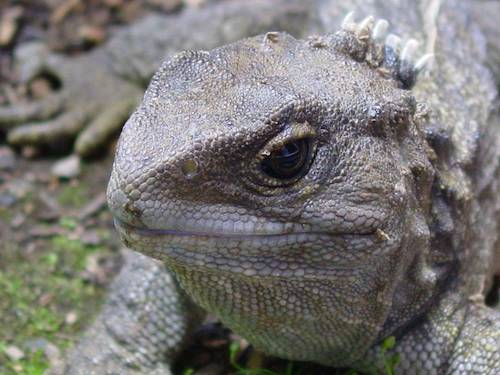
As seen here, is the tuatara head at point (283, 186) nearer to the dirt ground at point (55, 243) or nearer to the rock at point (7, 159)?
the dirt ground at point (55, 243)

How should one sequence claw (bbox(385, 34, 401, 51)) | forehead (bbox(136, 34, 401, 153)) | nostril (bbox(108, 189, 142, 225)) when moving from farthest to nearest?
claw (bbox(385, 34, 401, 51)) → forehead (bbox(136, 34, 401, 153)) → nostril (bbox(108, 189, 142, 225))

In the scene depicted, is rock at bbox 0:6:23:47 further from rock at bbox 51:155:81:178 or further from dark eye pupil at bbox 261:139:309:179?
dark eye pupil at bbox 261:139:309:179

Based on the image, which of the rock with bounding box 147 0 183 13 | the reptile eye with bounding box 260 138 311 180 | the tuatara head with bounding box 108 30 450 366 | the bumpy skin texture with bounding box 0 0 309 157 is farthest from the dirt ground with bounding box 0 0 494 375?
the reptile eye with bounding box 260 138 311 180

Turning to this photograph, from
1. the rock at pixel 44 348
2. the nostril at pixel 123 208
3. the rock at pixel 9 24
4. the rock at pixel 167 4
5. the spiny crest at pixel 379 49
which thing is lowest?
the rock at pixel 44 348

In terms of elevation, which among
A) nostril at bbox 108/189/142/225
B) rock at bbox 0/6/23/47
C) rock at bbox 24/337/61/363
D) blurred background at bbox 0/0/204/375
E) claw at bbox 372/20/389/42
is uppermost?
claw at bbox 372/20/389/42

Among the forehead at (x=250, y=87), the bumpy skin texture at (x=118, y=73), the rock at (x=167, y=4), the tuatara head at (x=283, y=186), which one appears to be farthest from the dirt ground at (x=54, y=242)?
the forehead at (x=250, y=87)

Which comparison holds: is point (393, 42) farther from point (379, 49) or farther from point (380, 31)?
point (379, 49)

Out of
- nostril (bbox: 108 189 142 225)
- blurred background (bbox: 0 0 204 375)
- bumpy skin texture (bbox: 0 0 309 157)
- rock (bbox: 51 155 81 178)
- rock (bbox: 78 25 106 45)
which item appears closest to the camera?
nostril (bbox: 108 189 142 225)
